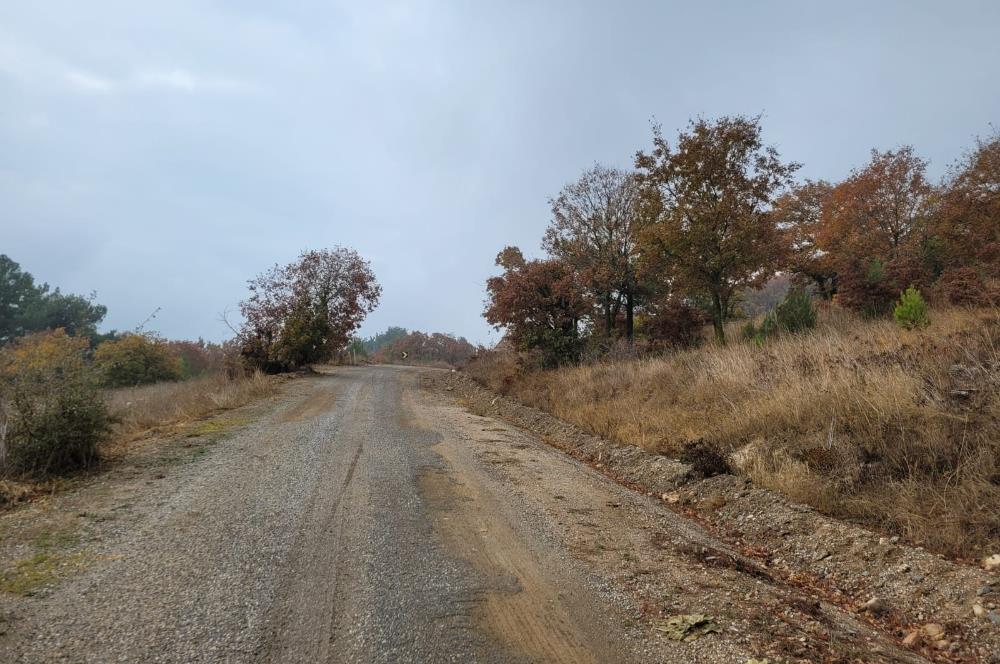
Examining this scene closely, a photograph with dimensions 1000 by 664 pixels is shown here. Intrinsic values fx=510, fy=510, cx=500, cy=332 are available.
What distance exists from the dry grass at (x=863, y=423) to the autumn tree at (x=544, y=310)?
802 centimetres

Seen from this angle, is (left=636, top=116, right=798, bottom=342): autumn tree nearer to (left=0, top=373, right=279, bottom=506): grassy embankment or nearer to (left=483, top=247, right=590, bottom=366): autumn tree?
(left=483, top=247, right=590, bottom=366): autumn tree

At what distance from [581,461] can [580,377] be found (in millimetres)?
5901

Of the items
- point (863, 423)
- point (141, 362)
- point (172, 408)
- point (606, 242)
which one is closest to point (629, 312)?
point (606, 242)

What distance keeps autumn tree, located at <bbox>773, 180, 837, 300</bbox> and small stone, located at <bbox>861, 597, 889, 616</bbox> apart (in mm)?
21427

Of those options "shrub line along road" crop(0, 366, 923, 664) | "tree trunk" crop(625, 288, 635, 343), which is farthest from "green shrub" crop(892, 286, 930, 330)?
"tree trunk" crop(625, 288, 635, 343)

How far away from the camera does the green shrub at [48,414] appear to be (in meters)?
5.96

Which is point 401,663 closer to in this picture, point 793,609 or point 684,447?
Answer: point 793,609

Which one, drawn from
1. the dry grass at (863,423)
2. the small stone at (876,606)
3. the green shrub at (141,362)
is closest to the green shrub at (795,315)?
the dry grass at (863,423)

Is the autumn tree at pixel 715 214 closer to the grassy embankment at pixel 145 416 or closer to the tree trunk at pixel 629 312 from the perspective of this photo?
the tree trunk at pixel 629 312

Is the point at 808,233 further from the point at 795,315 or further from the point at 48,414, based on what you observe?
the point at 48,414

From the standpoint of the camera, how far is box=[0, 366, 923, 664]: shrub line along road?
117 inches

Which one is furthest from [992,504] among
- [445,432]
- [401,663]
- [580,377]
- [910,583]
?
[580,377]

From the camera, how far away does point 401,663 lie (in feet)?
9.15

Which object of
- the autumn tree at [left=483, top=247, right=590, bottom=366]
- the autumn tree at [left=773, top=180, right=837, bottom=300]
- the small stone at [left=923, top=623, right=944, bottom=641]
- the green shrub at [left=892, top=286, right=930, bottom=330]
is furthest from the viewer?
the autumn tree at [left=773, top=180, right=837, bottom=300]
